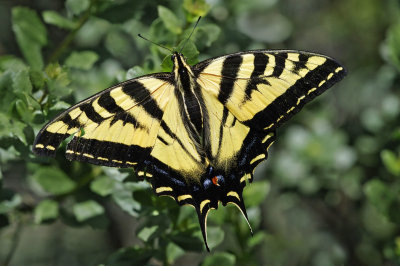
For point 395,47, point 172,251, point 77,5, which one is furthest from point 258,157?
point 77,5

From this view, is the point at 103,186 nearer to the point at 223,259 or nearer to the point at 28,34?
the point at 223,259

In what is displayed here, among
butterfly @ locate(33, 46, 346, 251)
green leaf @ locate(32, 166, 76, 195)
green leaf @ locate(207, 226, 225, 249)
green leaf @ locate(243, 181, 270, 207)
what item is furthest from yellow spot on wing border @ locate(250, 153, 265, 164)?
green leaf @ locate(32, 166, 76, 195)

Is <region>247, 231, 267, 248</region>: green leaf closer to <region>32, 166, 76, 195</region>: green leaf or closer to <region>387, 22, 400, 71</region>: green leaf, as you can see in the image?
<region>32, 166, 76, 195</region>: green leaf

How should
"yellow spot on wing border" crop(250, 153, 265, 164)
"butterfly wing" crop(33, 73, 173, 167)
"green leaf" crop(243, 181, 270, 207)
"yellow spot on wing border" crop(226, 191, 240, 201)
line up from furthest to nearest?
"green leaf" crop(243, 181, 270, 207)
"yellow spot on wing border" crop(250, 153, 265, 164)
"yellow spot on wing border" crop(226, 191, 240, 201)
"butterfly wing" crop(33, 73, 173, 167)

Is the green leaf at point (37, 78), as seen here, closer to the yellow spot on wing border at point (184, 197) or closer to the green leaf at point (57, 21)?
the green leaf at point (57, 21)

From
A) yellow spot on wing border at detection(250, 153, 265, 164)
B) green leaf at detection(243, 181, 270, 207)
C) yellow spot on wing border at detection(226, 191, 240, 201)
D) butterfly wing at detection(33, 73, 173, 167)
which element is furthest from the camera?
green leaf at detection(243, 181, 270, 207)

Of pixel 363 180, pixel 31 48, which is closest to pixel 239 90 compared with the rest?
pixel 31 48
